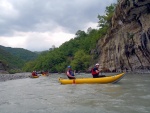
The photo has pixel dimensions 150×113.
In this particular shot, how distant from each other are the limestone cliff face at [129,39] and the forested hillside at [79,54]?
9.78 m

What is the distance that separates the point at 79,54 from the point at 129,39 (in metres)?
28.9

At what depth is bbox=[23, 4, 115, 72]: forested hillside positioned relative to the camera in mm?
59978

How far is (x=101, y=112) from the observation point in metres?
7.92

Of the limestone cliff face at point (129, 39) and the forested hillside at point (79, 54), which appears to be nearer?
the limestone cliff face at point (129, 39)

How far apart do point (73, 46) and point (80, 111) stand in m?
82.3

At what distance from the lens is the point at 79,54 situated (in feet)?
220

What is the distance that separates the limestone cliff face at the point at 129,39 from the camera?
3431 cm

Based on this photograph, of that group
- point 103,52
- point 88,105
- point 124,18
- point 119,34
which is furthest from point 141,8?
point 88,105

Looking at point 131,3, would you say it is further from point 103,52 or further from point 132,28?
point 103,52

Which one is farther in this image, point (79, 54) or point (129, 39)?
point (79, 54)

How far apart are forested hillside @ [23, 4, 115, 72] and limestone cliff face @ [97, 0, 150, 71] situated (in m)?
9.78

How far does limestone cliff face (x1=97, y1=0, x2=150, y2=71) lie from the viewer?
113 feet

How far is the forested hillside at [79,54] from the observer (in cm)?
5998

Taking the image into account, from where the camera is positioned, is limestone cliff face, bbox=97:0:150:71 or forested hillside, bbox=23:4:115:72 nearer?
limestone cliff face, bbox=97:0:150:71
